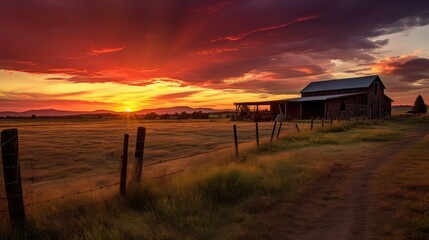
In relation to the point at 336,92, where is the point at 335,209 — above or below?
below

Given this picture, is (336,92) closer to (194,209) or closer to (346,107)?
(346,107)

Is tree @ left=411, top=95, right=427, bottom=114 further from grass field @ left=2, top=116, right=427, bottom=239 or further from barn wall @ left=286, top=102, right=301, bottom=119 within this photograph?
grass field @ left=2, top=116, right=427, bottom=239

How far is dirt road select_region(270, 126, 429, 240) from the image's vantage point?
5.34m

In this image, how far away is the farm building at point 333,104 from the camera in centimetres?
4872

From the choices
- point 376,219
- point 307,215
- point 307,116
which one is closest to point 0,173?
point 307,215

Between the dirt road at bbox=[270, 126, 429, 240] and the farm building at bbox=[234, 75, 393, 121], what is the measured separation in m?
38.8

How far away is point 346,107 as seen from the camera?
48.6 m

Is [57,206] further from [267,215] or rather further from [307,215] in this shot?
[307,215]

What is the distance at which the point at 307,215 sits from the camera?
626 centimetres

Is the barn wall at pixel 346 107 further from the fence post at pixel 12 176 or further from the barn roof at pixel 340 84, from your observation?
the fence post at pixel 12 176

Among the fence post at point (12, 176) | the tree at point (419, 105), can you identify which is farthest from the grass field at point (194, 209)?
the tree at point (419, 105)

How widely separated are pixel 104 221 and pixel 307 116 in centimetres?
5103

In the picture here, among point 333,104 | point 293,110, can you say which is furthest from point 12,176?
point 293,110

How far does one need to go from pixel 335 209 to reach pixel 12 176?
5841mm
